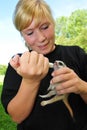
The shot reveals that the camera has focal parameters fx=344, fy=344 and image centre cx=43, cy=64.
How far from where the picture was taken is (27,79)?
1.44 m

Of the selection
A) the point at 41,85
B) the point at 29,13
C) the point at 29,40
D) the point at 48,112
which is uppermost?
the point at 29,13

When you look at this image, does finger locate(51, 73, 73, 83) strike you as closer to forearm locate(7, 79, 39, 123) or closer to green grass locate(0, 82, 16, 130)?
forearm locate(7, 79, 39, 123)

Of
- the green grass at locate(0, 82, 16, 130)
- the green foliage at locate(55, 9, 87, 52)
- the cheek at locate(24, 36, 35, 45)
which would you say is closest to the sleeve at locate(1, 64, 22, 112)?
the cheek at locate(24, 36, 35, 45)

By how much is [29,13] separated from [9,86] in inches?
16.3

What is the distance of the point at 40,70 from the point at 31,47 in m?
0.60

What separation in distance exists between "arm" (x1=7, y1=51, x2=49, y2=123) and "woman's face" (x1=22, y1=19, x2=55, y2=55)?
1.25ft

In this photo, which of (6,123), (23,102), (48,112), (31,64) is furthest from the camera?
(6,123)

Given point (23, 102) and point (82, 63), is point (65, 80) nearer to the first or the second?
point (23, 102)

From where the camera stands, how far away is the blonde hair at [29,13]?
1.86 m

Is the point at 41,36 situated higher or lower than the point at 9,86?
higher

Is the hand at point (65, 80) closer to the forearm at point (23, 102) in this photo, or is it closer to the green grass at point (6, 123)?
the forearm at point (23, 102)

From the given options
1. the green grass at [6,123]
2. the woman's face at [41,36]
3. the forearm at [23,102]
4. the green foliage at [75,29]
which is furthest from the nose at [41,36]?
the green foliage at [75,29]

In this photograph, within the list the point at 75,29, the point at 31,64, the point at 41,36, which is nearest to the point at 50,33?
the point at 41,36

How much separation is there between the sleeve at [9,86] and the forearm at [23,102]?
0.20ft
